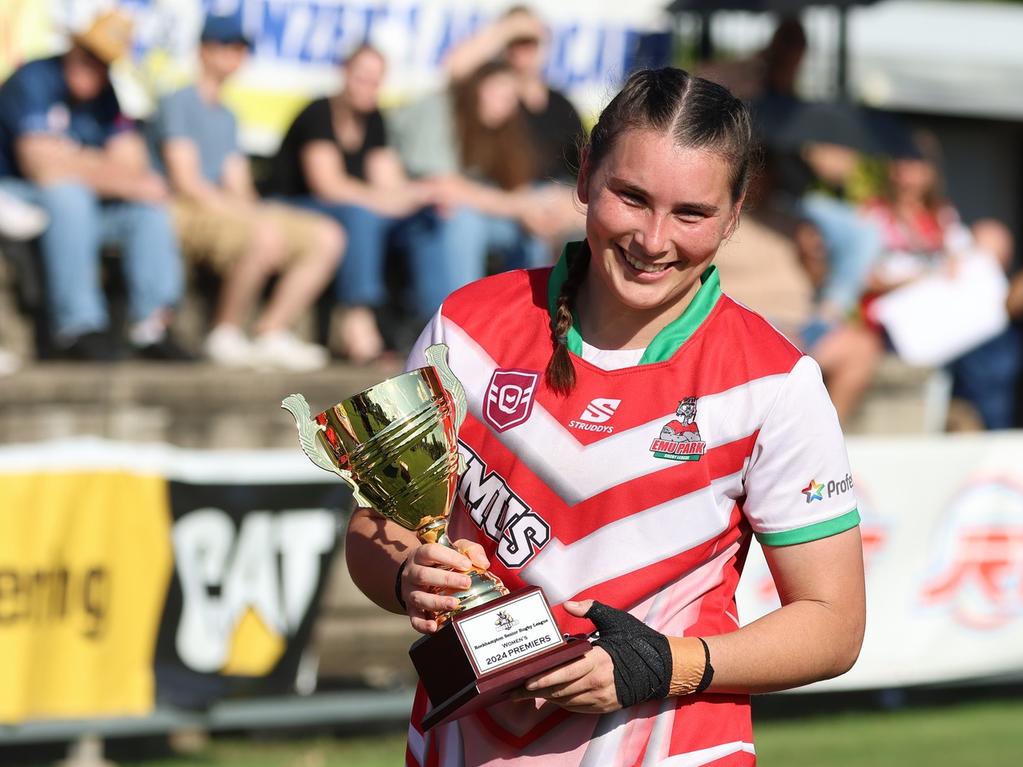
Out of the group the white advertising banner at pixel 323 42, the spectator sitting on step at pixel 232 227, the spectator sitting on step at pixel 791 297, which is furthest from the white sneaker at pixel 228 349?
the spectator sitting on step at pixel 791 297

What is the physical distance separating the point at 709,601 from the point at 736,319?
1.57 ft

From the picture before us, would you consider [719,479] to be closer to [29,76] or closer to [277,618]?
[277,618]

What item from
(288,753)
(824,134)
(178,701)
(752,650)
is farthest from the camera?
(824,134)

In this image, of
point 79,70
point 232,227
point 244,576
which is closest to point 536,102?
point 232,227

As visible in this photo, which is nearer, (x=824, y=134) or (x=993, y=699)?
(x=993, y=699)

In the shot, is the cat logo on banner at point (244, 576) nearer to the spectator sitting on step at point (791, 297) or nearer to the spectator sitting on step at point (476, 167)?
the spectator sitting on step at point (476, 167)

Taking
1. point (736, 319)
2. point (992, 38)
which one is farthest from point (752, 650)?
point (992, 38)

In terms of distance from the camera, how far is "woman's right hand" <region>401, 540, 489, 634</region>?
91.3 inches

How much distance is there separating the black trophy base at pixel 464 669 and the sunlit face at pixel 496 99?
6013 mm

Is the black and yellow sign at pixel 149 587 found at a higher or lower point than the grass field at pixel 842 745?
higher

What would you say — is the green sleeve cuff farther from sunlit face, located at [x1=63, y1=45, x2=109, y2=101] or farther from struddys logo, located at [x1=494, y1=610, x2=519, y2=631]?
sunlit face, located at [x1=63, y1=45, x2=109, y2=101]

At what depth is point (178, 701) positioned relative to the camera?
19.1 feet

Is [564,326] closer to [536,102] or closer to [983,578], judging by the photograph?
[983,578]

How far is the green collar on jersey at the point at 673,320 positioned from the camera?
247 cm
